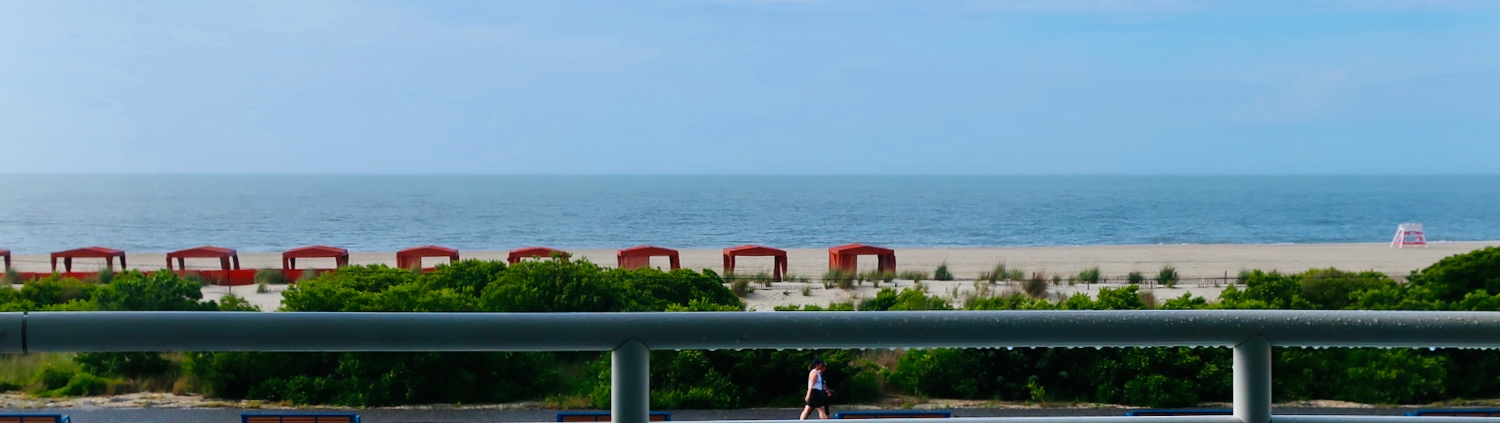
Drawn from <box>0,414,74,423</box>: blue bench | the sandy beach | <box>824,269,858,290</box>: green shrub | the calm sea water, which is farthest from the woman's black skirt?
the calm sea water

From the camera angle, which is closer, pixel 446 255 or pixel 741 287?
pixel 741 287

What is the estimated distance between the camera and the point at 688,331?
156cm

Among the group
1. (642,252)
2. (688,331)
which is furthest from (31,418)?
(642,252)

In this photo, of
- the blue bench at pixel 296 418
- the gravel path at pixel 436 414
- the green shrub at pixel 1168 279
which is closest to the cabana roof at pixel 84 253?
the green shrub at pixel 1168 279

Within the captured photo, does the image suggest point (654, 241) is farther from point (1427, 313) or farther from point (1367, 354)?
point (1427, 313)

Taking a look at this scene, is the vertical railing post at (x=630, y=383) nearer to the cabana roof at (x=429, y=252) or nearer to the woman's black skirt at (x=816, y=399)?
the woman's black skirt at (x=816, y=399)

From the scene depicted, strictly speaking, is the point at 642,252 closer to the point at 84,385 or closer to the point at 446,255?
the point at 446,255

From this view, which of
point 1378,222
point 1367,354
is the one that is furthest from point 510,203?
point 1367,354

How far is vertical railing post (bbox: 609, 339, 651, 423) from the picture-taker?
1601 mm

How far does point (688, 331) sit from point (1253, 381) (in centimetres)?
80

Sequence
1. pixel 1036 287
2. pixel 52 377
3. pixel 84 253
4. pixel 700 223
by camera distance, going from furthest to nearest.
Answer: pixel 700 223, pixel 84 253, pixel 1036 287, pixel 52 377

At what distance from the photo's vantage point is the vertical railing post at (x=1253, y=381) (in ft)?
5.44

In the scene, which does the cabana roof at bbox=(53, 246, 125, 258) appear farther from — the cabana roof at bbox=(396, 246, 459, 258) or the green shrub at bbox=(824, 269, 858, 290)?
the green shrub at bbox=(824, 269, 858, 290)

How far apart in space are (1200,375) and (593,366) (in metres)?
2.38
